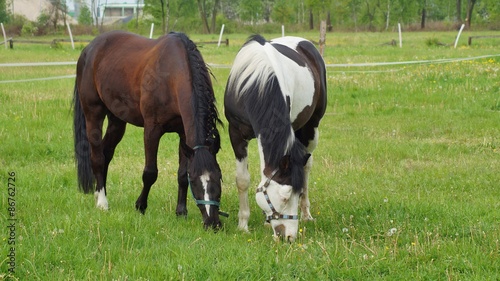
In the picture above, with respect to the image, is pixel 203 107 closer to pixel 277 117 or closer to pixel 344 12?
pixel 277 117

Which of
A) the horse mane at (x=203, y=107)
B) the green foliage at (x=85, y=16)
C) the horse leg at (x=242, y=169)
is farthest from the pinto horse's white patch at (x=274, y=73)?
the green foliage at (x=85, y=16)

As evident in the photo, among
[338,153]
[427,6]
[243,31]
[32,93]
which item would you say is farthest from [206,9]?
[338,153]

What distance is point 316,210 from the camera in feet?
21.7

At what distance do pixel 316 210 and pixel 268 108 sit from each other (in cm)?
180

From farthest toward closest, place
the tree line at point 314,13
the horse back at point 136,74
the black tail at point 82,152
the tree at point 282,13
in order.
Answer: the tree at point 282,13 < the tree line at point 314,13 < the black tail at point 82,152 < the horse back at point 136,74

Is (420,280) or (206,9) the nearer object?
(420,280)

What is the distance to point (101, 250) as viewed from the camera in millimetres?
4809

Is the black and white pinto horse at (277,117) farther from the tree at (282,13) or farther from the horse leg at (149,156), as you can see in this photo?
the tree at (282,13)

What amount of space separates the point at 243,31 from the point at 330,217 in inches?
2688

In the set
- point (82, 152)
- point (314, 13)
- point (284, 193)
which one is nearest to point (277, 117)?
point (284, 193)

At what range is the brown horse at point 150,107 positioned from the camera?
5395mm

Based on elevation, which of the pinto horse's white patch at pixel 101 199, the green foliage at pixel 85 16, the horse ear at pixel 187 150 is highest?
the green foliage at pixel 85 16

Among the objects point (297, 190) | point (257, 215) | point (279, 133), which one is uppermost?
point (279, 133)

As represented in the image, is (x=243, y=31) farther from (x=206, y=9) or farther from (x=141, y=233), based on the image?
(x=141, y=233)
